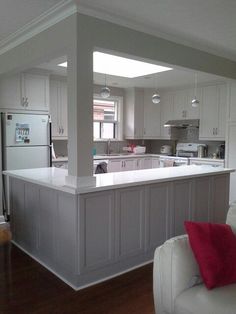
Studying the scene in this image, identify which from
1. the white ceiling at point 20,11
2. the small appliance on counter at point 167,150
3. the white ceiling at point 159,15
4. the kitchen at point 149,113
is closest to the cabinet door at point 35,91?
the kitchen at point 149,113

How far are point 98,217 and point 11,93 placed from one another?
2.84 m

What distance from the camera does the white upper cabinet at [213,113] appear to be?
584cm

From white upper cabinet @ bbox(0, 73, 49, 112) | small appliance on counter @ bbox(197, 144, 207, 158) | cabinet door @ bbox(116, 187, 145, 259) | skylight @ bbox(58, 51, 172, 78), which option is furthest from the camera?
Result: small appliance on counter @ bbox(197, 144, 207, 158)

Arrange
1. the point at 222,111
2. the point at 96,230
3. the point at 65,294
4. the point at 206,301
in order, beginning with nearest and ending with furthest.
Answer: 1. the point at 206,301
2. the point at 65,294
3. the point at 96,230
4. the point at 222,111

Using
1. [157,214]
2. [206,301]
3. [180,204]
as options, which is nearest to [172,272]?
[206,301]

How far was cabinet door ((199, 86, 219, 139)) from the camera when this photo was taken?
5.96 metres

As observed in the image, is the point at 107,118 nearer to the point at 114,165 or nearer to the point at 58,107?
the point at 114,165

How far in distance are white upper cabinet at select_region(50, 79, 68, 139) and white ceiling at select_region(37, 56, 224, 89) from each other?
245 millimetres

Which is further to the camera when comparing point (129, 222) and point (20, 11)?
point (129, 222)

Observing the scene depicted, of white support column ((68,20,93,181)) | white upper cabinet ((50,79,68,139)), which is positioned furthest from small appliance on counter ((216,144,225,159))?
white support column ((68,20,93,181))

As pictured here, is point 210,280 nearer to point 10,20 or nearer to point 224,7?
point 224,7

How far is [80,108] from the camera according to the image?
2.61 m

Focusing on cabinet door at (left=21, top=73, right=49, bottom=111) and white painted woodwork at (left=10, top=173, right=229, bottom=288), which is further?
cabinet door at (left=21, top=73, right=49, bottom=111)

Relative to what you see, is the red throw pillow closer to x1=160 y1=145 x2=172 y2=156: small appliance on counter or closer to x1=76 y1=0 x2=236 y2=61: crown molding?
x1=76 y1=0 x2=236 y2=61: crown molding
